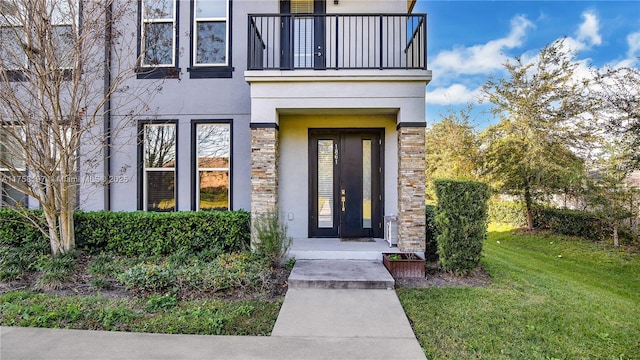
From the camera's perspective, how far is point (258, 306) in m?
3.98

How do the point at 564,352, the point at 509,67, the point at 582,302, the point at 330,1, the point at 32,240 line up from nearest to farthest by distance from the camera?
Answer: the point at 564,352, the point at 582,302, the point at 32,240, the point at 330,1, the point at 509,67

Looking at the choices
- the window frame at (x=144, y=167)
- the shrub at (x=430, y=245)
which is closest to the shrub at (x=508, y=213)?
the shrub at (x=430, y=245)

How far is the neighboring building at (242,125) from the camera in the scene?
661cm

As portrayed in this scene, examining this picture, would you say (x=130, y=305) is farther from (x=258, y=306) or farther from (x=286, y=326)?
(x=286, y=326)

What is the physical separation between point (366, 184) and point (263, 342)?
4.56m

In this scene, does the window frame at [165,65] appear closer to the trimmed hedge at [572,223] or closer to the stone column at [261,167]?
the stone column at [261,167]

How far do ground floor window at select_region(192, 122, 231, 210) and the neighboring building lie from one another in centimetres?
2

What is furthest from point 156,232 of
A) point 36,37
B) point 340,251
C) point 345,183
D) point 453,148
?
point 453,148

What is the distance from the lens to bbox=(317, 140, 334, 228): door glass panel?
23.3 ft

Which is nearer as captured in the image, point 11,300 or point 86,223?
point 11,300

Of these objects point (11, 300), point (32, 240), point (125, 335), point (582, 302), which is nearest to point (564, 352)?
point (582, 302)

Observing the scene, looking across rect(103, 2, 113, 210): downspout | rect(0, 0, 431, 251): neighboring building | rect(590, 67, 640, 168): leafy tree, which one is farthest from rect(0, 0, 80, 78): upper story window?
rect(590, 67, 640, 168): leafy tree

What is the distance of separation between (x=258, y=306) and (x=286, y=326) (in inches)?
27.2

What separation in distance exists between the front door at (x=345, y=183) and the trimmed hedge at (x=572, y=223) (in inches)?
295
